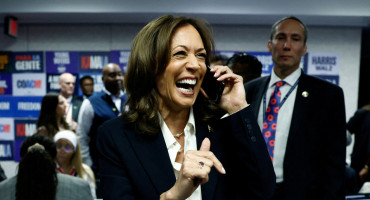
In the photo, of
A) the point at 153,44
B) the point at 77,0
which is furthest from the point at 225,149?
the point at 77,0

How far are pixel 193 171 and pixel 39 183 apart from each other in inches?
51.9

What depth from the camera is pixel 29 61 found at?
576 centimetres

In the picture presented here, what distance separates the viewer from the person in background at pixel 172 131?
1018 mm

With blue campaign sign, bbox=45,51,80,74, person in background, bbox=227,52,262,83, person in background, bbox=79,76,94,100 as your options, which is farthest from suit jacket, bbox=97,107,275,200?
blue campaign sign, bbox=45,51,80,74

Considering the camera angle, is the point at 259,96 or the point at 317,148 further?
the point at 259,96

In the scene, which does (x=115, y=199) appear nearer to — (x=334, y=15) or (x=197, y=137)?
(x=197, y=137)

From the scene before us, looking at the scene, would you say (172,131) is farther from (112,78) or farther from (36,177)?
(112,78)

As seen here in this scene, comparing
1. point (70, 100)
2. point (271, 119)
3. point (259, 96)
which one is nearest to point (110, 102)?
point (70, 100)

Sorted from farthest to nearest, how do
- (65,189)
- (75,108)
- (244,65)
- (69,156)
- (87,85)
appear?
(87,85) → (75,108) → (69,156) → (244,65) → (65,189)

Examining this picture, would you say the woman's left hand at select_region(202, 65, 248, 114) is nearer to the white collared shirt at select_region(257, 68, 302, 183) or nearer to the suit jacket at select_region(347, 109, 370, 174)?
the white collared shirt at select_region(257, 68, 302, 183)

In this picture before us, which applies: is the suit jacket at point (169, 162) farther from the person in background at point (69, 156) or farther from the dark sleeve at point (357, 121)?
the dark sleeve at point (357, 121)

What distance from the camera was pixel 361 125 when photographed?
3.64m

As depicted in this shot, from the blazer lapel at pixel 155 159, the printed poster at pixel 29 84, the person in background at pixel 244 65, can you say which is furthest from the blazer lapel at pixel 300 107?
the printed poster at pixel 29 84

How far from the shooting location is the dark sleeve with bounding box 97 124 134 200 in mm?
983
